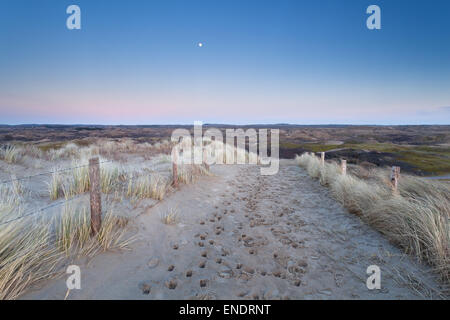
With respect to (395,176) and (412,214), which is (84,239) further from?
(395,176)

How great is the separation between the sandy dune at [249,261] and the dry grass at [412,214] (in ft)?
0.86

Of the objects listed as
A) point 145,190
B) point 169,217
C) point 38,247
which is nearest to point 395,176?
point 169,217

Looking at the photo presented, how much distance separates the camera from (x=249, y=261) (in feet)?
13.3

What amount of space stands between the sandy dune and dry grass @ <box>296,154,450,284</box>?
26cm

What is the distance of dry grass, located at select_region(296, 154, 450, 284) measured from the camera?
145 inches

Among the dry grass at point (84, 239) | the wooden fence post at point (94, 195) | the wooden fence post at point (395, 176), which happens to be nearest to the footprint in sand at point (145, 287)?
the dry grass at point (84, 239)

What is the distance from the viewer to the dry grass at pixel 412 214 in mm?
3677

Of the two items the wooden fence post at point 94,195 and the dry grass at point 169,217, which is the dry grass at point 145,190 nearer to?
the dry grass at point 169,217

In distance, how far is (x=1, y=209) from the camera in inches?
144

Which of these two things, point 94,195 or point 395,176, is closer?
point 94,195

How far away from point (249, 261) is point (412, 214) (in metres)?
3.66
